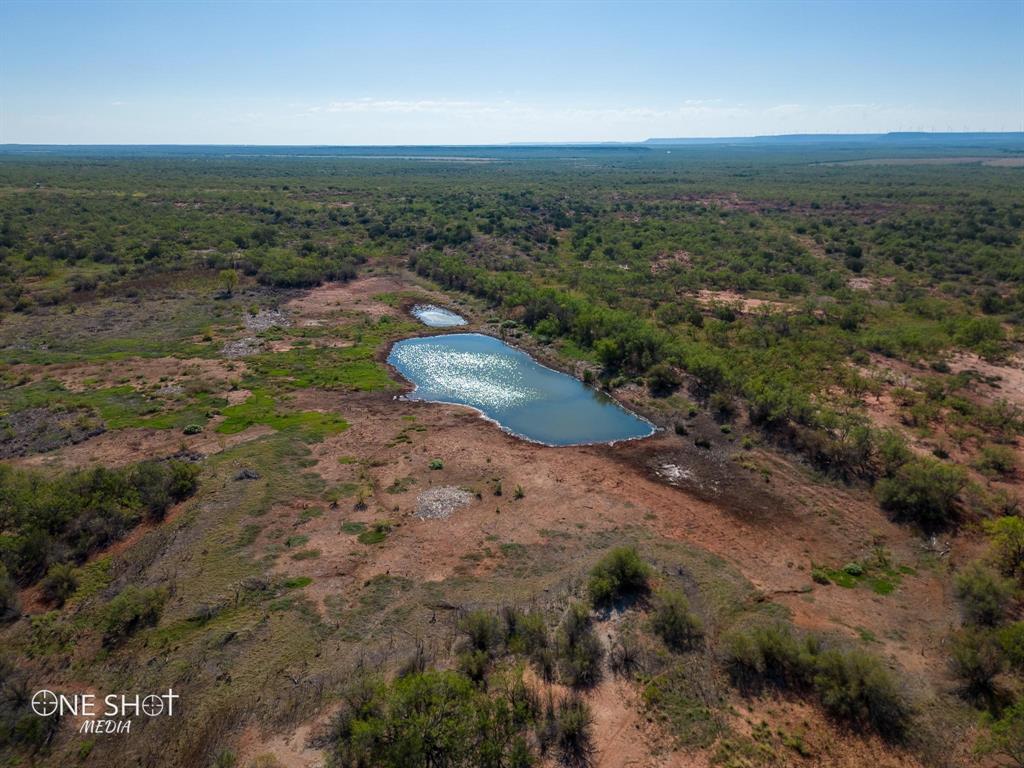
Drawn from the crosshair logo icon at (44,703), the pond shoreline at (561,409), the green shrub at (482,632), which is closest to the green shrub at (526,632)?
the green shrub at (482,632)

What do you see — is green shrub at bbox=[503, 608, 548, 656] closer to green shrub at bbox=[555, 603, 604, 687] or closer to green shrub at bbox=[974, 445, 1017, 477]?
green shrub at bbox=[555, 603, 604, 687]

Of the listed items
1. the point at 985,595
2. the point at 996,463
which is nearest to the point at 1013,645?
the point at 985,595

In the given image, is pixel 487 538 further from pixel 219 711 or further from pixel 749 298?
pixel 749 298

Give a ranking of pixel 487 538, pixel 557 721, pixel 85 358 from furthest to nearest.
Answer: pixel 85 358
pixel 487 538
pixel 557 721

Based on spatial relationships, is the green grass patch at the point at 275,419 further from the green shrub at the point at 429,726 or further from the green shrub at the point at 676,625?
the green shrub at the point at 676,625

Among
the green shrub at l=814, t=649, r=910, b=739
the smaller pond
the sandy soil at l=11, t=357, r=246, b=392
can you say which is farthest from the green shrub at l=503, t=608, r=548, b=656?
the smaller pond

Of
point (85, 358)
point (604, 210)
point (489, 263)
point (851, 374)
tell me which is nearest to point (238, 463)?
point (85, 358)
